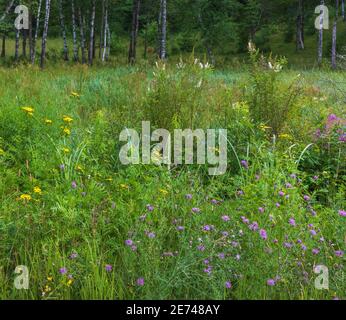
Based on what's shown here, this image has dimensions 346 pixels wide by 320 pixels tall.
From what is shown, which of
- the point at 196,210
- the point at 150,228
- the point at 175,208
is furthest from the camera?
the point at 175,208

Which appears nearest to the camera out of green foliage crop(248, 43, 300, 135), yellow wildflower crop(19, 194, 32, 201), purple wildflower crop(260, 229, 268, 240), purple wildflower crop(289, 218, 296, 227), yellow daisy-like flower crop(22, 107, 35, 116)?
purple wildflower crop(260, 229, 268, 240)

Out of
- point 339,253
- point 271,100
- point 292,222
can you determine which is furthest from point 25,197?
point 271,100

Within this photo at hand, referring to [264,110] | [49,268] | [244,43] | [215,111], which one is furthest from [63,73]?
[244,43]

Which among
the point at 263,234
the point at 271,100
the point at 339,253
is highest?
the point at 271,100

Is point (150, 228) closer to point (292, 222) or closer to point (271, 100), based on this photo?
point (292, 222)

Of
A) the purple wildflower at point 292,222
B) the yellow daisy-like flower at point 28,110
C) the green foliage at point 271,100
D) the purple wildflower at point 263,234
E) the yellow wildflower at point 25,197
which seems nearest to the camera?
the purple wildflower at point 263,234

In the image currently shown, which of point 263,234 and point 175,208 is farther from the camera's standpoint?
point 175,208

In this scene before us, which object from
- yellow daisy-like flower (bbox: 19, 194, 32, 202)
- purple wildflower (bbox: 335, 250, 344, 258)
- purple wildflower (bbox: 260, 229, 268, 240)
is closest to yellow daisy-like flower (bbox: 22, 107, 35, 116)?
yellow daisy-like flower (bbox: 19, 194, 32, 202)

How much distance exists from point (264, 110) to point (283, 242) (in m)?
2.80

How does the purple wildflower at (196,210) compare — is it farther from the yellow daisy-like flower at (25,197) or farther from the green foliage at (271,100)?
the green foliage at (271,100)

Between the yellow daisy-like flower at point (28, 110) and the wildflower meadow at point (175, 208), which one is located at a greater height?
the yellow daisy-like flower at point (28, 110)

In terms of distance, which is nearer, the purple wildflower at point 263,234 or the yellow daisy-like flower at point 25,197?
the purple wildflower at point 263,234

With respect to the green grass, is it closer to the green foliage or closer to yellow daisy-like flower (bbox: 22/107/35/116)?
yellow daisy-like flower (bbox: 22/107/35/116)

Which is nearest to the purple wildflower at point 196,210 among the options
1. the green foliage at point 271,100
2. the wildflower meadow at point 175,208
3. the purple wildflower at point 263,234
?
the wildflower meadow at point 175,208
